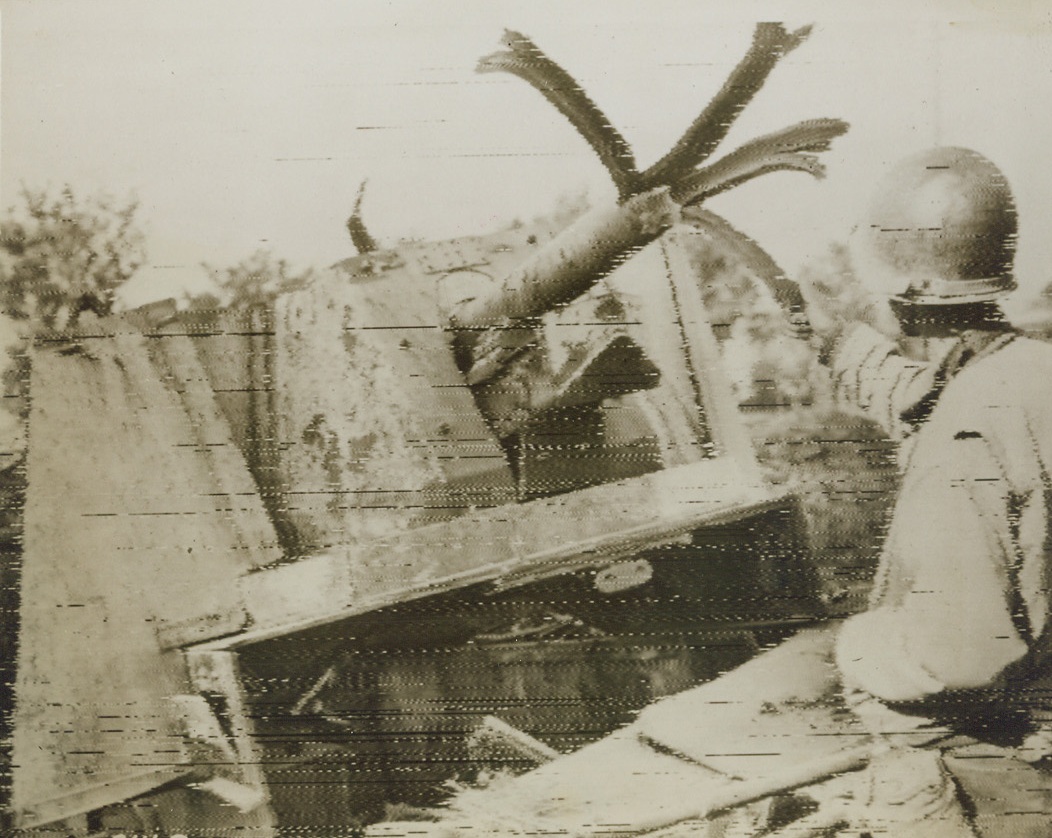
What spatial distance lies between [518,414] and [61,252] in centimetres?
77

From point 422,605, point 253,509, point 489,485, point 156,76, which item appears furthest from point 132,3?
point 422,605

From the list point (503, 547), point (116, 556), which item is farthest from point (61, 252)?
point (503, 547)

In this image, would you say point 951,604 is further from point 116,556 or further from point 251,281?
point 116,556

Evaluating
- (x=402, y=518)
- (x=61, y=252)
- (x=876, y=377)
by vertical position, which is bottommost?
(x=402, y=518)

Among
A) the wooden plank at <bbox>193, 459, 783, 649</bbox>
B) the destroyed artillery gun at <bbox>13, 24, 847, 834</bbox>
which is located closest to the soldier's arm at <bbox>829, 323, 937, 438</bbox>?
the destroyed artillery gun at <bbox>13, 24, 847, 834</bbox>

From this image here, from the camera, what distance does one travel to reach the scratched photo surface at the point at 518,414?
1.27m

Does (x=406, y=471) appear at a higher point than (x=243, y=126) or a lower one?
lower

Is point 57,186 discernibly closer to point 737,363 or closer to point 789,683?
point 737,363

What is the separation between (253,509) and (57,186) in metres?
0.60

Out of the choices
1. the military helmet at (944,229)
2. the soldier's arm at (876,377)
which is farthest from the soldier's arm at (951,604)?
the military helmet at (944,229)

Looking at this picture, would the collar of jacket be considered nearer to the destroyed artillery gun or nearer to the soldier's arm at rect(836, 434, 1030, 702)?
the soldier's arm at rect(836, 434, 1030, 702)

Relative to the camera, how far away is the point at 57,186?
1.26 metres

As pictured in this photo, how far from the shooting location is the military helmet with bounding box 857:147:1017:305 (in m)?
1.30

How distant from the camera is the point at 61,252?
1267mm
